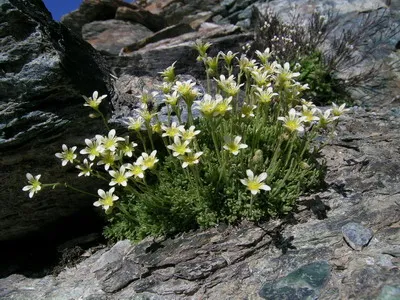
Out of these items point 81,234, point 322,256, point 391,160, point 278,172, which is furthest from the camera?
point 81,234

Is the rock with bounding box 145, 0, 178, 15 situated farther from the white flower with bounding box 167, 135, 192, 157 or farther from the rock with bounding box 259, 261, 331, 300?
the rock with bounding box 259, 261, 331, 300

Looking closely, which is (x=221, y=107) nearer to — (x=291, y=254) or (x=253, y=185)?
(x=253, y=185)

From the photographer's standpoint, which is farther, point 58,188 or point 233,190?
point 58,188

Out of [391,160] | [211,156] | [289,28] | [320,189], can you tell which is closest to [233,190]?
[211,156]

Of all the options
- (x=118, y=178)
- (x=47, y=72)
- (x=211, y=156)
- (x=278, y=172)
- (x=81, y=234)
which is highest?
(x=47, y=72)

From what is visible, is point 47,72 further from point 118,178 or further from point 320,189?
point 320,189

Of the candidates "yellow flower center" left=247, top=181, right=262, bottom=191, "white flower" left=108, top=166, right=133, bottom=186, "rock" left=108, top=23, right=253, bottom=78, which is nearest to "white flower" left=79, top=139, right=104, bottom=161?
"white flower" left=108, top=166, right=133, bottom=186

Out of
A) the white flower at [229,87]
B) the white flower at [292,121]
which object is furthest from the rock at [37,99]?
the white flower at [292,121]

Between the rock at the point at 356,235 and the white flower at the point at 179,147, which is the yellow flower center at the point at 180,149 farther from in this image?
the rock at the point at 356,235
